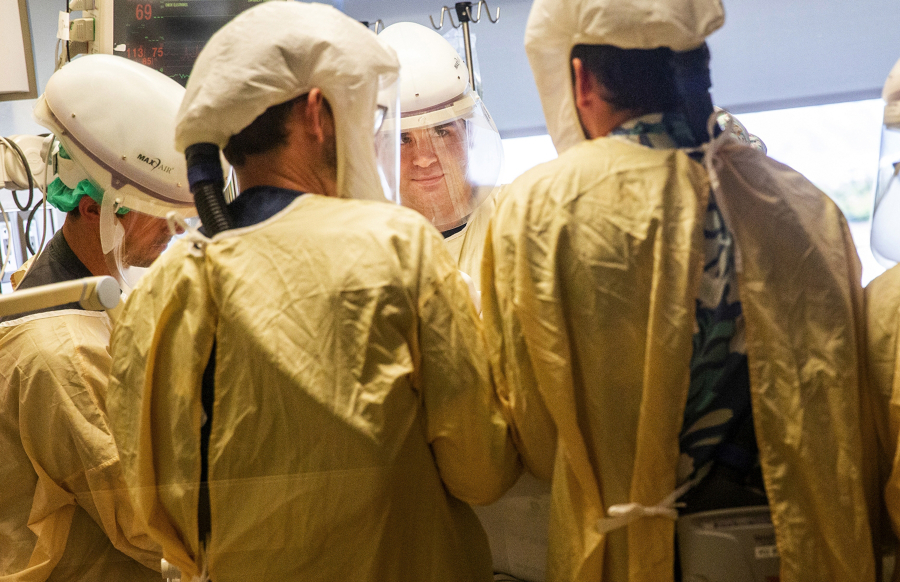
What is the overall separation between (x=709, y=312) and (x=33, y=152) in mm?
1610

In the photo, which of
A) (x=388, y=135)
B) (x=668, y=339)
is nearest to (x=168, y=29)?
(x=388, y=135)

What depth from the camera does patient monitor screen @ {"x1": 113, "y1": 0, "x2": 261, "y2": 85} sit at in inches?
54.9

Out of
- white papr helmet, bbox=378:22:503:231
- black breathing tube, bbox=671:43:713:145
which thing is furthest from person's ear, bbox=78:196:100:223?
black breathing tube, bbox=671:43:713:145

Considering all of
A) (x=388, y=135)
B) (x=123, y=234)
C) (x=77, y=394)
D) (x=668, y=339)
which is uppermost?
(x=388, y=135)

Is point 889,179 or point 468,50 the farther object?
point 468,50

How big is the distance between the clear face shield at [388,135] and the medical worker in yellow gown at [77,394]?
357 mm

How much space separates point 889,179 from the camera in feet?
3.60

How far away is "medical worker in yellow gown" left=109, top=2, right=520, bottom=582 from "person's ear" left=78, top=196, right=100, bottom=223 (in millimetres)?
466

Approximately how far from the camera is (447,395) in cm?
103

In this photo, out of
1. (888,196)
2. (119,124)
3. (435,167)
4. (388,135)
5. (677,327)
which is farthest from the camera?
(435,167)

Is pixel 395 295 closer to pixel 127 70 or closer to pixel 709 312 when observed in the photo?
pixel 709 312

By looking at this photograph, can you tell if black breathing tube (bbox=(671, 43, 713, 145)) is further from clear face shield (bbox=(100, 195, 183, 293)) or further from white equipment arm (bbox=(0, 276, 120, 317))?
clear face shield (bbox=(100, 195, 183, 293))

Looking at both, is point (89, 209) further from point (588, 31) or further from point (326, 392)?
point (588, 31)

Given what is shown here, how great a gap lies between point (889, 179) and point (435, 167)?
1191mm
